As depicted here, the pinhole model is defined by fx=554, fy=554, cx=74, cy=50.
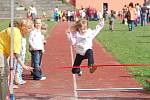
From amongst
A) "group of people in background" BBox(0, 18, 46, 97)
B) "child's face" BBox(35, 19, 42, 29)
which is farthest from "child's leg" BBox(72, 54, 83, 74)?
"child's face" BBox(35, 19, 42, 29)

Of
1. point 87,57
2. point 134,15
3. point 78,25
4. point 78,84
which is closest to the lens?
point 78,25

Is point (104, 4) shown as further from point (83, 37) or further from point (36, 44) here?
point (83, 37)

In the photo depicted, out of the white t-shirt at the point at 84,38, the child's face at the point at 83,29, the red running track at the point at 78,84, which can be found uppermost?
the child's face at the point at 83,29

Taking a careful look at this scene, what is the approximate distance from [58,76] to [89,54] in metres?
2.43

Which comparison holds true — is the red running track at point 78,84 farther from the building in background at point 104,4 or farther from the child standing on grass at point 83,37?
the building in background at point 104,4

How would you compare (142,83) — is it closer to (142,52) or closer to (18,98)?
(18,98)

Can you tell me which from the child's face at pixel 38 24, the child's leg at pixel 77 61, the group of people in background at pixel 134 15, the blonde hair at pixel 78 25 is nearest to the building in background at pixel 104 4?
the group of people in background at pixel 134 15

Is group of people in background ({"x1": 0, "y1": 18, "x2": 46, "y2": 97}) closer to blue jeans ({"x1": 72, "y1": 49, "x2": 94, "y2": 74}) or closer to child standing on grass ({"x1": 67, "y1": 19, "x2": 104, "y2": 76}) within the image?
child standing on grass ({"x1": 67, "y1": 19, "x2": 104, "y2": 76})

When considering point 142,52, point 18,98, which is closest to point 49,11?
point 142,52

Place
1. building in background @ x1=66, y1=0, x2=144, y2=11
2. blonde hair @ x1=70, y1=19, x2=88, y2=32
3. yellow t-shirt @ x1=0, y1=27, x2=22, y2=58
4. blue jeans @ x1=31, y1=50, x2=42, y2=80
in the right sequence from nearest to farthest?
yellow t-shirt @ x1=0, y1=27, x2=22, y2=58
blonde hair @ x1=70, y1=19, x2=88, y2=32
blue jeans @ x1=31, y1=50, x2=42, y2=80
building in background @ x1=66, y1=0, x2=144, y2=11

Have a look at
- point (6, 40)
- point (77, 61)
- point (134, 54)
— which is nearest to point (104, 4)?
point (134, 54)

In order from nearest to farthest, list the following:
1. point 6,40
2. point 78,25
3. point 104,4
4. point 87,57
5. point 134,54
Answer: point 6,40
point 78,25
point 87,57
point 134,54
point 104,4

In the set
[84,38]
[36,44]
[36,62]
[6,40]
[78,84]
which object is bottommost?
[78,84]

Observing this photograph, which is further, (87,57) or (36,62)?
(36,62)
